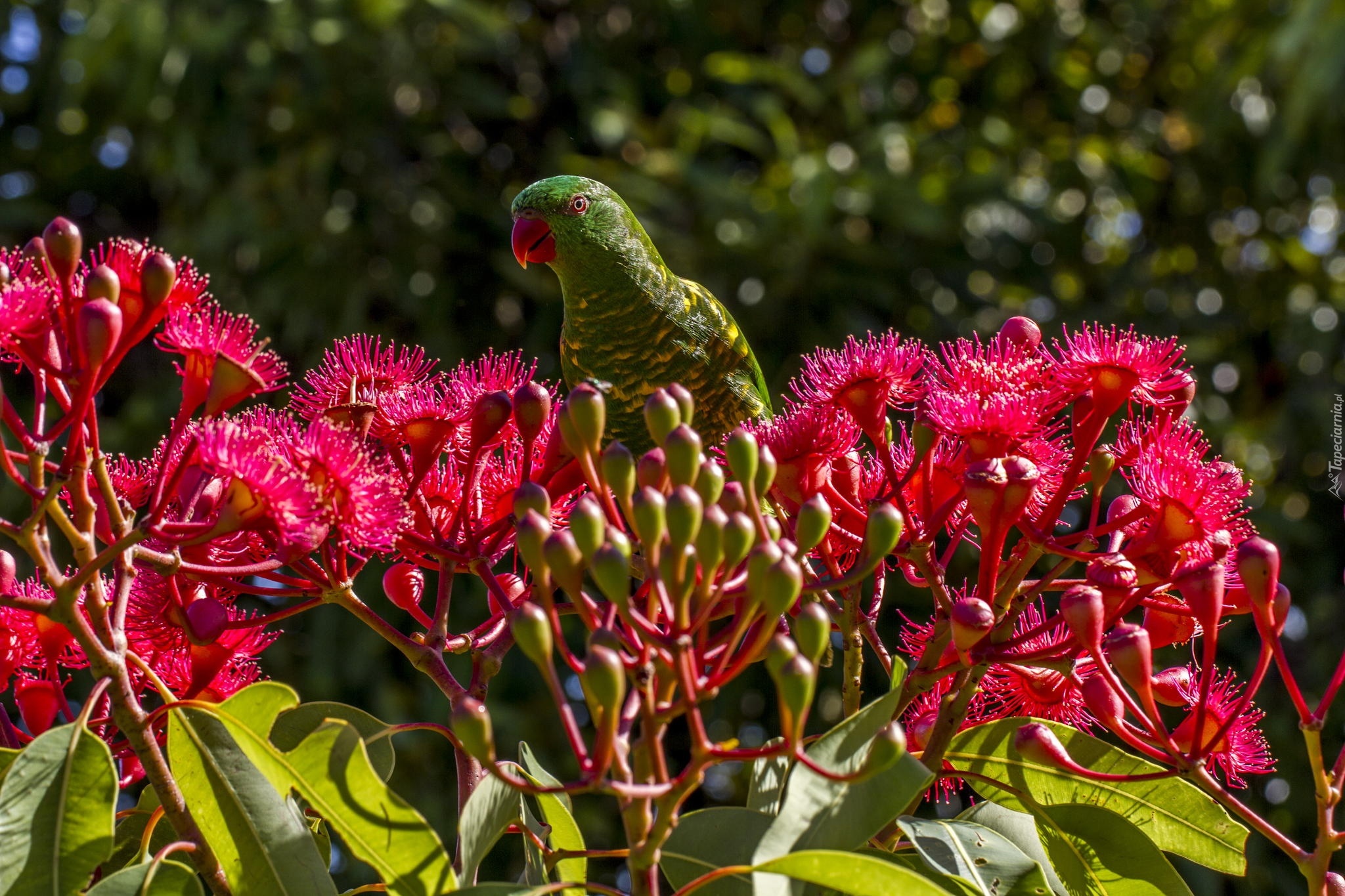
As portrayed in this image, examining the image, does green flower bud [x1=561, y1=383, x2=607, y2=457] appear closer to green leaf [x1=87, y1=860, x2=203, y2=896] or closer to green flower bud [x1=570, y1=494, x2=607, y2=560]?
green flower bud [x1=570, y1=494, x2=607, y2=560]

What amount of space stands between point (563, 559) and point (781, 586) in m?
0.14

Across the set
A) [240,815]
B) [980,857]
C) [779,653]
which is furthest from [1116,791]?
[240,815]

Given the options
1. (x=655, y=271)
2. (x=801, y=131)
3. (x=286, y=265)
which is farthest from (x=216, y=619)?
(x=801, y=131)

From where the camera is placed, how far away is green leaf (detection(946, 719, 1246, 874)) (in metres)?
1.09

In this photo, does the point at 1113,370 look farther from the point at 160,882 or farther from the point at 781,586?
the point at 160,882

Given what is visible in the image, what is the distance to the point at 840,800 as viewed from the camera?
0.87 m

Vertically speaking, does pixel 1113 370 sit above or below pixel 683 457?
above

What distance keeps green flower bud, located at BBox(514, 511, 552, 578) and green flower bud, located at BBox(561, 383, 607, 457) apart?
0.32 ft

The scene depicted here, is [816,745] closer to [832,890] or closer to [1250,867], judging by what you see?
[832,890]

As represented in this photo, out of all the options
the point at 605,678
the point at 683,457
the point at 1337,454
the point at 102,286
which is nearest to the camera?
the point at 605,678

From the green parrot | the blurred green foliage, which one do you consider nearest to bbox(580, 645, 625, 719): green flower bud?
the green parrot

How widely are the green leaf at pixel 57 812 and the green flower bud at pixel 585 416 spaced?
0.41m

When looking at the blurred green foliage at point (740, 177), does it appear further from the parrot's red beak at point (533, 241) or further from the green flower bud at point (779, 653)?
the green flower bud at point (779, 653)

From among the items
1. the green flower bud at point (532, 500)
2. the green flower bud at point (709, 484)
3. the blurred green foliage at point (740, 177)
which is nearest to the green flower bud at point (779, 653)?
the green flower bud at point (709, 484)
